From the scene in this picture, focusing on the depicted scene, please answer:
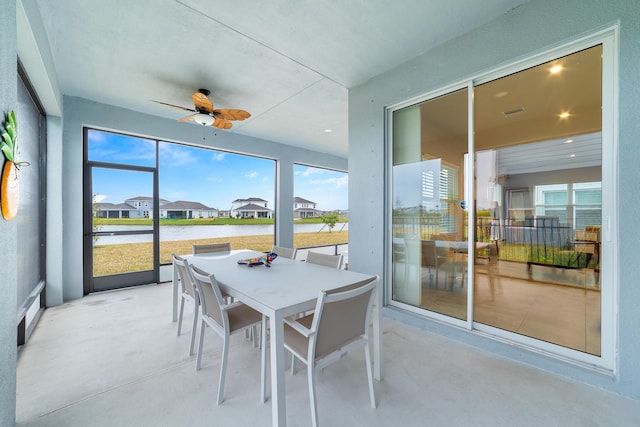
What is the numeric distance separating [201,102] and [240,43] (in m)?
0.81

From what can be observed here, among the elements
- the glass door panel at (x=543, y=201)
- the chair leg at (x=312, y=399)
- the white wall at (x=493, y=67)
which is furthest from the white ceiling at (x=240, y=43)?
the chair leg at (x=312, y=399)

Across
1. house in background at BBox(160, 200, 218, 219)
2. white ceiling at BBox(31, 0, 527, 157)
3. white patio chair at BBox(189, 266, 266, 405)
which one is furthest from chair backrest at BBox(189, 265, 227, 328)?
house in background at BBox(160, 200, 218, 219)

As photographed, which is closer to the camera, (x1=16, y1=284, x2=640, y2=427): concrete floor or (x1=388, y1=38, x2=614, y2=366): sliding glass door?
(x1=16, y1=284, x2=640, y2=427): concrete floor

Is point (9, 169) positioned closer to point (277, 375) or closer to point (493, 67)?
point (277, 375)

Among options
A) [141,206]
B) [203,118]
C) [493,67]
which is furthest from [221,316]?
[141,206]

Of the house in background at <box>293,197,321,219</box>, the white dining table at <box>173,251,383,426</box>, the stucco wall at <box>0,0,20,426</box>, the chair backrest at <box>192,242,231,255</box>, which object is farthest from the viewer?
the house in background at <box>293,197,321,219</box>

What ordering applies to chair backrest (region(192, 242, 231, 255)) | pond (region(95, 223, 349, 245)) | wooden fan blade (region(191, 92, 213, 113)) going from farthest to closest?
pond (region(95, 223, 349, 245)), chair backrest (region(192, 242, 231, 255)), wooden fan blade (region(191, 92, 213, 113))

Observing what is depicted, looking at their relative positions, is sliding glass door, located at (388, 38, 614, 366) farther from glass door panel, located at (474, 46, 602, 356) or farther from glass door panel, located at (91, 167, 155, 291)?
glass door panel, located at (91, 167, 155, 291)

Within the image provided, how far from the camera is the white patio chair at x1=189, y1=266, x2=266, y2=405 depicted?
5.15 ft

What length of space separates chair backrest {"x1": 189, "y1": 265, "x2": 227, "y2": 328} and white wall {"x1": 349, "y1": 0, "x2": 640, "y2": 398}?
1.91m

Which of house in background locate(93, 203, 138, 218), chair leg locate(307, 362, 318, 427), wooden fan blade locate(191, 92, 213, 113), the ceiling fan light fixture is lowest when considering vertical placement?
chair leg locate(307, 362, 318, 427)

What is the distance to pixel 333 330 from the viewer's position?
138 cm

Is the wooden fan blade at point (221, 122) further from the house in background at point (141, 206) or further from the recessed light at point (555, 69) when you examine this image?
the recessed light at point (555, 69)

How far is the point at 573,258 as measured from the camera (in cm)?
350
